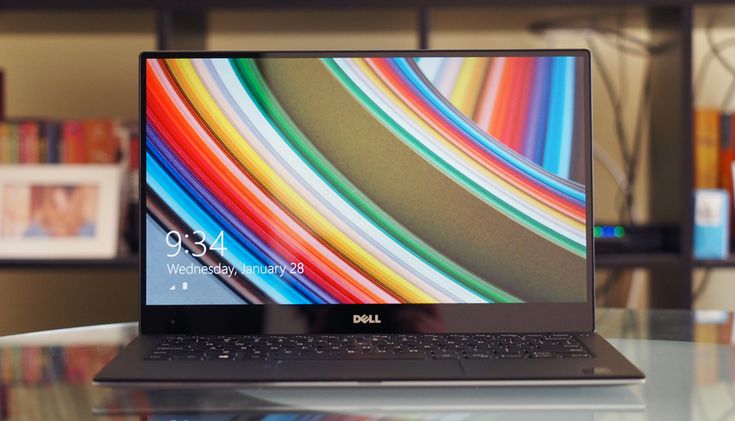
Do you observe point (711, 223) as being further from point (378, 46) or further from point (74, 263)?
point (74, 263)

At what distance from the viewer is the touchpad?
697 millimetres

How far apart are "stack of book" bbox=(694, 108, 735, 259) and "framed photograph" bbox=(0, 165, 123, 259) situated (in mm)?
1310

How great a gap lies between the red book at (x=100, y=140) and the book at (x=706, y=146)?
133 cm

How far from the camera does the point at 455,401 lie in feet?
2.21

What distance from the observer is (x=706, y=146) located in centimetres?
190

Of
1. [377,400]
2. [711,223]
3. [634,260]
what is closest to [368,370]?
[377,400]

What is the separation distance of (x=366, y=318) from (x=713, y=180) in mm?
1294

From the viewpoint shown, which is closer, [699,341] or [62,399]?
[62,399]

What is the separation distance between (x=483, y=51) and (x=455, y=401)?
0.42 m

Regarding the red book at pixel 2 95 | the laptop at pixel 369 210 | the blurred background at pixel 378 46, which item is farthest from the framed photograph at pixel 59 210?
the laptop at pixel 369 210

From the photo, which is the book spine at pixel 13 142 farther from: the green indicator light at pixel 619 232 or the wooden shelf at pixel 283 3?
the green indicator light at pixel 619 232

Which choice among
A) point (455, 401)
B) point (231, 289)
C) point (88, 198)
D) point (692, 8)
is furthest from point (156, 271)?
point (692, 8)

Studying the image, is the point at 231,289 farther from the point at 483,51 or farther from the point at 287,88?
the point at 483,51

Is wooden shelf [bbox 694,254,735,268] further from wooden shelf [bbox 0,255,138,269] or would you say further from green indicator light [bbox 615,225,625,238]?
wooden shelf [bbox 0,255,138,269]
